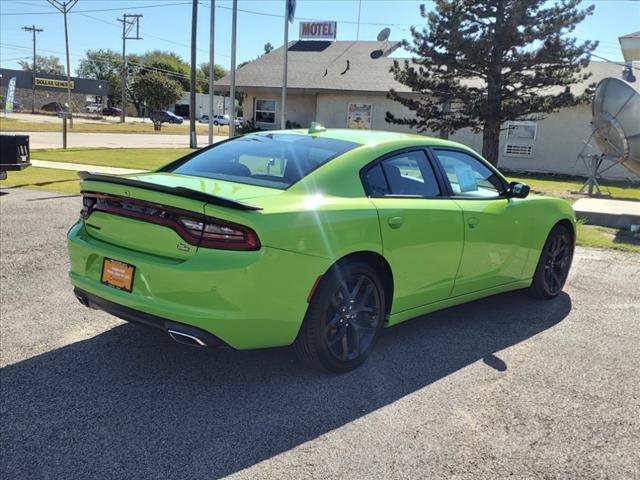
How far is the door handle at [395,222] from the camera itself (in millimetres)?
3902

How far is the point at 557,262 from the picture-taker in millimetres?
5793

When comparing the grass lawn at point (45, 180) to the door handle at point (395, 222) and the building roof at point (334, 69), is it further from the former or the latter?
the building roof at point (334, 69)

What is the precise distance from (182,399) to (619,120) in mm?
12844

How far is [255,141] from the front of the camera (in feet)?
14.9

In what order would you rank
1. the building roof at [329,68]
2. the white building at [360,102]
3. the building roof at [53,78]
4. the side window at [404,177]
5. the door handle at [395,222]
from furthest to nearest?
the building roof at [53,78]
the building roof at [329,68]
the white building at [360,102]
the side window at [404,177]
the door handle at [395,222]

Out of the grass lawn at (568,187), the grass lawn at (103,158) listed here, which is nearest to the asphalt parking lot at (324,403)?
the grass lawn at (568,187)

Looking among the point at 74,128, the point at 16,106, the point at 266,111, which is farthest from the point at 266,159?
the point at 16,106

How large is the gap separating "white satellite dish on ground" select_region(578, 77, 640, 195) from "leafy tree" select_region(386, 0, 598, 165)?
13.1 ft

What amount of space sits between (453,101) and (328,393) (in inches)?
702

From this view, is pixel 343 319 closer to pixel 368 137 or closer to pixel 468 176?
pixel 368 137

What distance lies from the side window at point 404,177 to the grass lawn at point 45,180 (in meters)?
9.19

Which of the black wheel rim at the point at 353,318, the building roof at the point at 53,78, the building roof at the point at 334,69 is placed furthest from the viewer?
the building roof at the point at 53,78

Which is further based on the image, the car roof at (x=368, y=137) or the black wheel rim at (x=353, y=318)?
the car roof at (x=368, y=137)

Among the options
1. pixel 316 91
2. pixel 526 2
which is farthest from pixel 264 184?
pixel 316 91
